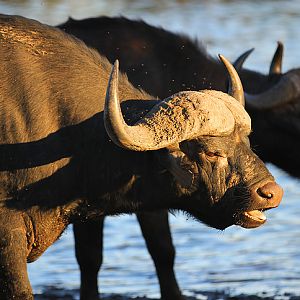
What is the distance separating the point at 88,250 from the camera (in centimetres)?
1071

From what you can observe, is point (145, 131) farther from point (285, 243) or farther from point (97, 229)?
point (285, 243)

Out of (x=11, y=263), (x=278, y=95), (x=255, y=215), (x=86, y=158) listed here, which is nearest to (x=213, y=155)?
(x=255, y=215)

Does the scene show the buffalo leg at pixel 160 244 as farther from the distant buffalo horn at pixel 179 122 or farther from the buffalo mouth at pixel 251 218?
the distant buffalo horn at pixel 179 122

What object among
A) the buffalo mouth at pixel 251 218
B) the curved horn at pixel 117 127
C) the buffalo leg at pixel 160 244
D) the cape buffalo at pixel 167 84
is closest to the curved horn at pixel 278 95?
the cape buffalo at pixel 167 84

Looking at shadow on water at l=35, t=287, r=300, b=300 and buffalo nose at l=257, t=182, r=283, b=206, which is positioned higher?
buffalo nose at l=257, t=182, r=283, b=206

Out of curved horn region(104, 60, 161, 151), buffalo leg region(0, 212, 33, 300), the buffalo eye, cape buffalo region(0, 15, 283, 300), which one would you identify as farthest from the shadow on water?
curved horn region(104, 60, 161, 151)

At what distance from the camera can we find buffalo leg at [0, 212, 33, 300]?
316 inches

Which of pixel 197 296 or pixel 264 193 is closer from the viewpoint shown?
pixel 264 193

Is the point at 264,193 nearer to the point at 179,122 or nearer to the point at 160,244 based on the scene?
the point at 179,122

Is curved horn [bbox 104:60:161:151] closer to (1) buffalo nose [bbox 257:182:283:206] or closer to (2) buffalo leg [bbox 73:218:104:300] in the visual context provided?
(1) buffalo nose [bbox 257:182:283:206]

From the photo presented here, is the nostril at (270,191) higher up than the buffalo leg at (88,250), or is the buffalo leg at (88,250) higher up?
the nostril at (270,191)

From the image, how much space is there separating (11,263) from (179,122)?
4.79 feet

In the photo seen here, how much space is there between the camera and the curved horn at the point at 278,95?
11.2m

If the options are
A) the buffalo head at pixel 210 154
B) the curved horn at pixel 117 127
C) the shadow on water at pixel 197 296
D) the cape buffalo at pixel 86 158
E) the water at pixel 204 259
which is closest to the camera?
the curved horn at pixel 117 127
